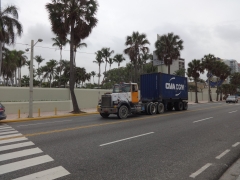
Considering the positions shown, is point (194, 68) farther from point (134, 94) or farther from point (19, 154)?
point (19, 154)

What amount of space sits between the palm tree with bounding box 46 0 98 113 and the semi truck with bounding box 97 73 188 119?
21.5 feet

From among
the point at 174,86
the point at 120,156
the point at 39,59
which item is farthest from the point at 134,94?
the point at 39,59

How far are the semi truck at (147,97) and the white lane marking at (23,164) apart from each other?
989 centimetres

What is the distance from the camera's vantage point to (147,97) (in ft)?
67.7

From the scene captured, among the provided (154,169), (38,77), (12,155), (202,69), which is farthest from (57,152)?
(38,77)

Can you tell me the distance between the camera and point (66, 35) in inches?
914

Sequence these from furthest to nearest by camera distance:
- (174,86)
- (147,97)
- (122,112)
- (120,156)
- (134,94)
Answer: (174,86) < (147,97) < (134,94) < (122,112) < (120,156)

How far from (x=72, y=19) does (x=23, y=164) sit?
737 inches

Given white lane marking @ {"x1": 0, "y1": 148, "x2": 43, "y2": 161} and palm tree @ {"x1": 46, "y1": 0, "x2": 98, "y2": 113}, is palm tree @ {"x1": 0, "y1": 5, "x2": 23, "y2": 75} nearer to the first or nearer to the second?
palm tree @ {"x1": 46, "y1": 0, "x2": 98, "y2": 113}

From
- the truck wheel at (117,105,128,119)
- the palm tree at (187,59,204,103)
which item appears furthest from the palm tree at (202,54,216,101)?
the truck wheel at (117,105,128,119)

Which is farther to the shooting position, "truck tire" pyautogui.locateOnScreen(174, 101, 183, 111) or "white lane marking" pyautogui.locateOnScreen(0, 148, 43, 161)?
"truck tire" pyautogui.locateOnScreen(174, 101, 183, 111)

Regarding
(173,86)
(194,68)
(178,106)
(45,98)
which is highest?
(194,68)

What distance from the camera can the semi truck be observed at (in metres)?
16.4

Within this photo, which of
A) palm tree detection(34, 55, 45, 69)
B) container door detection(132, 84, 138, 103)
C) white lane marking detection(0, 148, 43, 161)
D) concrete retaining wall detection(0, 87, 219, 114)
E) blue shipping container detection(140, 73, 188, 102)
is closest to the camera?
white lane marking detection(0, 148, 43, 161)
